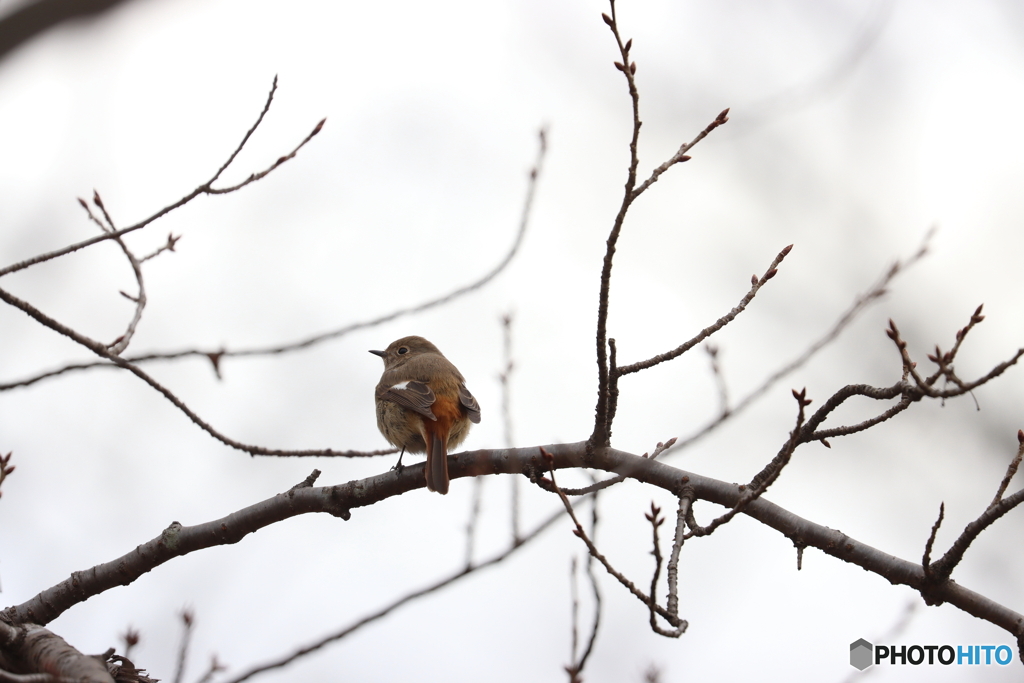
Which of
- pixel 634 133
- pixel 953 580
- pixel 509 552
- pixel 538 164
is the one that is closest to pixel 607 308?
pixel 634 133

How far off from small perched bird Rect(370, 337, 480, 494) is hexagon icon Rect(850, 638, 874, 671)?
2.59m

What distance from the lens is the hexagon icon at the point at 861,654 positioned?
15.4 ft

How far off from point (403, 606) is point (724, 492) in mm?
1226

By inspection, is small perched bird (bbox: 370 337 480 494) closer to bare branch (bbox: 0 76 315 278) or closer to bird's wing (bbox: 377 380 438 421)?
bird's wing (bbox: 377 380 438 421)

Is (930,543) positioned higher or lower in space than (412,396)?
lower

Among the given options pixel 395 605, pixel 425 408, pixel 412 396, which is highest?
pixel 412 396

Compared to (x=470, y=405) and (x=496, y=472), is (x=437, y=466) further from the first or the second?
(x=470, y=405)

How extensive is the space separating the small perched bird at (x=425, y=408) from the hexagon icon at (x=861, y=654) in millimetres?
2592

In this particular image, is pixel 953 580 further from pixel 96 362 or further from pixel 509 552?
pixel 96 362

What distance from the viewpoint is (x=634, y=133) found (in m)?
2.45

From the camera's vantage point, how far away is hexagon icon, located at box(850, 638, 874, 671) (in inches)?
185

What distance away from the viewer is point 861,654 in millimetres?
4746

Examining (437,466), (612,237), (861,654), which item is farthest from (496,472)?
(861,654)

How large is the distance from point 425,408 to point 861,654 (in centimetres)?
292
